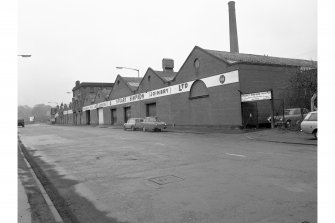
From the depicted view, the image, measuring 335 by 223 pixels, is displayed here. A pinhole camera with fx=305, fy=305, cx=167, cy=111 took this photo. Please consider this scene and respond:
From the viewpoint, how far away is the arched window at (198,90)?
97.2 ft

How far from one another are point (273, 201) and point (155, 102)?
33.9m

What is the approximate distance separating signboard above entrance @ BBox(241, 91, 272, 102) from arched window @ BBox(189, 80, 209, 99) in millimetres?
5285

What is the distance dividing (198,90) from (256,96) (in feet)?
27.5

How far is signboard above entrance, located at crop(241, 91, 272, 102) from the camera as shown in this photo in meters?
22.1

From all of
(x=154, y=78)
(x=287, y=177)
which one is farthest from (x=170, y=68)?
(x=287, y=177)

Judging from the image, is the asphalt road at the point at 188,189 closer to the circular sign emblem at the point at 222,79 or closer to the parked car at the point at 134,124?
the circular sign emblem at the point at 222,79

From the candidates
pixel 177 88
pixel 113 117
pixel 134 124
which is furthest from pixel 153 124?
pixel 113 117

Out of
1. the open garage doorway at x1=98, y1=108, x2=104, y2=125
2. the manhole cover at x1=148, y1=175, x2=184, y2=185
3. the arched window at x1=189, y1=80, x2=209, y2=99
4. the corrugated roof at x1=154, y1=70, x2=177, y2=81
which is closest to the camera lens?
the manhole cover at x1=148, y1=175, x2=184, y2=185

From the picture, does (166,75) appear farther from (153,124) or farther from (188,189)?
(188,189)

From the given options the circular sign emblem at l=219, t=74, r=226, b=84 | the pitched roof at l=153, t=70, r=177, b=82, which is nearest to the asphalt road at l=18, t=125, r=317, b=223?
the circular sign emblem at l=219, t=74, r=226, b=84

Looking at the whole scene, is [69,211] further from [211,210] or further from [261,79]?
[261,79]

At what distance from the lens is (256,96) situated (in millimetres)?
23141

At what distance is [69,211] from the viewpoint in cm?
558

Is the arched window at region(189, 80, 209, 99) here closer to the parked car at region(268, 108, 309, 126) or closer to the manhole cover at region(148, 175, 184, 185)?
the parked car at region(268, 108, 309, 126)
